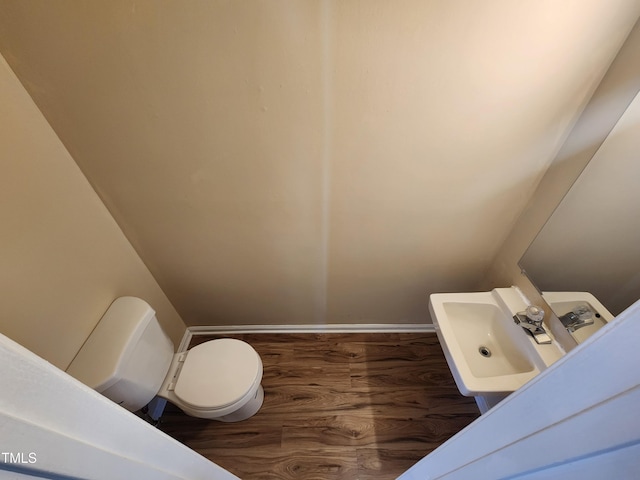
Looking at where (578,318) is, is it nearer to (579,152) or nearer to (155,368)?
(579,152)

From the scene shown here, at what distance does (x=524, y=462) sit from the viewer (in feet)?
1.49

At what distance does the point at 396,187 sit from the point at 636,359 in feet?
2.97

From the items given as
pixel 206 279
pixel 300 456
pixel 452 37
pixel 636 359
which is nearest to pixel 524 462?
pixel 636 359

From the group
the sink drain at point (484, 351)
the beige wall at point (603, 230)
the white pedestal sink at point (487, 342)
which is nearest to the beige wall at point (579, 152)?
the beige wall at point (603, 230)

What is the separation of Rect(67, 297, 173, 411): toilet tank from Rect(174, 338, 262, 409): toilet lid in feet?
0.41

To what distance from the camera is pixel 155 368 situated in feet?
3.95

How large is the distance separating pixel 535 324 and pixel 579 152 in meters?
0.63

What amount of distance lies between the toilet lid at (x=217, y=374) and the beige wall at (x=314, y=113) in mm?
440

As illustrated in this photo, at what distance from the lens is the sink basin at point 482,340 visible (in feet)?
3.38

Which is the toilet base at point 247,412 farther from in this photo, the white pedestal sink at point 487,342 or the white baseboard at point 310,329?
the white pedestal sink at point 487,342

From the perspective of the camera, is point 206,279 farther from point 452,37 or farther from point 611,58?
point 611,58

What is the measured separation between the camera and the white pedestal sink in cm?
100

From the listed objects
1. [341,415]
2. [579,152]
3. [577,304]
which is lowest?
[341,415]

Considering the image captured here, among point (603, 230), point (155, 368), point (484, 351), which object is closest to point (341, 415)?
point (484, 351)
